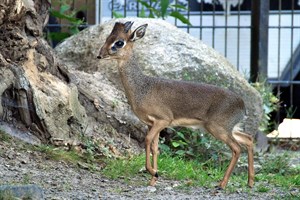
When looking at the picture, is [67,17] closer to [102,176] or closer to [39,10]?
[39,10]

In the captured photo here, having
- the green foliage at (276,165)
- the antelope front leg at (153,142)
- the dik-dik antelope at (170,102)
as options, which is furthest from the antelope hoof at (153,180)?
the green foliage at (276,165)

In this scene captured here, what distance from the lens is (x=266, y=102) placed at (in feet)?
39.1

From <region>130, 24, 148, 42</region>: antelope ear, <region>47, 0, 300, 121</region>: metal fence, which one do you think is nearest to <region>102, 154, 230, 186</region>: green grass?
<region>130, 24, 148, 42</region>: antelope ear

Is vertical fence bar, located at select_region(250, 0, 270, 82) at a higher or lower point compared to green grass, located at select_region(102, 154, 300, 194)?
higher

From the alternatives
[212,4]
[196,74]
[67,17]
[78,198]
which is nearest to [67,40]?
[67,17]

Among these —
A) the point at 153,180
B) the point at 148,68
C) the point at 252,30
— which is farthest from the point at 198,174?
the point at 252,30

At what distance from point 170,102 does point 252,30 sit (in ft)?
14.5

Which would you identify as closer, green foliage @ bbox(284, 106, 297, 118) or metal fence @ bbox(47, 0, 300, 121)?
green foliage @ bbox(284, 106, 297, 118)

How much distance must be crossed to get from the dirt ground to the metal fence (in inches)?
175

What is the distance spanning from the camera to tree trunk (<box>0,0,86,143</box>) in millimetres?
8750

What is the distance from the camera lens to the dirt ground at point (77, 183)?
24.6ft

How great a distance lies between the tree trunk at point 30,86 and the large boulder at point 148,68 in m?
0.61

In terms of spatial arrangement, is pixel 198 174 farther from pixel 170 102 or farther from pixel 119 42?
pixel 119 42

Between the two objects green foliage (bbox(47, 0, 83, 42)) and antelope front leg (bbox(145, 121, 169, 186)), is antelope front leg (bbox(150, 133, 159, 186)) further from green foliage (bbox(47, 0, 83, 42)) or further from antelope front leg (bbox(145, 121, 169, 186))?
green foliage (bbox(47, 0, 83, 42))
